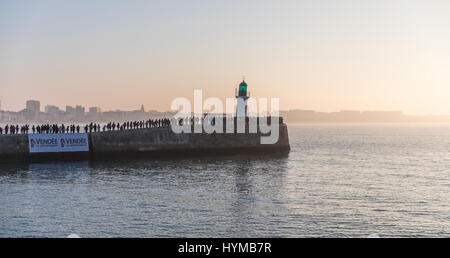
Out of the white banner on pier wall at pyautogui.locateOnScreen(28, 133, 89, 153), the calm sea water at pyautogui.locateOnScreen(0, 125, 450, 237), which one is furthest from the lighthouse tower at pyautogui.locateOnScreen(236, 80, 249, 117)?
the white banner on pier wall at pyautogui.locateOnScreen(28, 133, 89, 153)

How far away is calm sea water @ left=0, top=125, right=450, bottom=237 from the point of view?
698 inches

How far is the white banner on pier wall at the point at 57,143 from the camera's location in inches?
1676

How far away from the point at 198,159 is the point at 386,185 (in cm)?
2347

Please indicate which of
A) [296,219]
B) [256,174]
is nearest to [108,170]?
[256,174]

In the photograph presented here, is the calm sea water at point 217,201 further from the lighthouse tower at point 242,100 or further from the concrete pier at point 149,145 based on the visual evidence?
the lighthouse tower at point 242,100

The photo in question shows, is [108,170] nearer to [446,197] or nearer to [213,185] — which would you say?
[213,185]

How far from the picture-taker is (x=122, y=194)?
982 inches

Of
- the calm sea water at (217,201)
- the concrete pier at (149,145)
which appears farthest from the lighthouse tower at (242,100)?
the calm sea water at (217,201)

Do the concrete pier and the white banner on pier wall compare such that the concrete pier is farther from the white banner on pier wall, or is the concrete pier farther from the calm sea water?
the calm sea water
